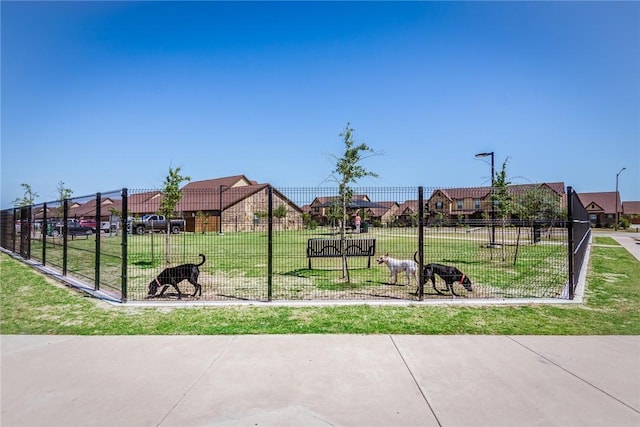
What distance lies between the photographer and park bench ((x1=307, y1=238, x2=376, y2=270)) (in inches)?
452

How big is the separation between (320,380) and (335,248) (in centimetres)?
763

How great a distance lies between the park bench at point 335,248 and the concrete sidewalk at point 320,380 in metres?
6.12

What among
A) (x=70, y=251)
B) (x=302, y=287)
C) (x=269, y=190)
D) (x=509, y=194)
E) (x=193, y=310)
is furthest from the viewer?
(x=509, y=194)

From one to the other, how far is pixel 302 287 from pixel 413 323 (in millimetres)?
3765

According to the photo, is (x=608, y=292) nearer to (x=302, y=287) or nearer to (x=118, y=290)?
(x=302, y=287)

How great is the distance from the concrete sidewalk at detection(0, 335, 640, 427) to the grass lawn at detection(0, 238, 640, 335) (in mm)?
374

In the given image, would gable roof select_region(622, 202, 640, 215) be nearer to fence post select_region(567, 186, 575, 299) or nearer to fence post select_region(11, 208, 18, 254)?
fence post select_region(567, 186, 575, 299)

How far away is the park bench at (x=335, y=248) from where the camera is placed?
11.5 m

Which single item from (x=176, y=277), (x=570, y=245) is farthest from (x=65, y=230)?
(x=570, y=245)

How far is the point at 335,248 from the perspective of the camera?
11.6 meters

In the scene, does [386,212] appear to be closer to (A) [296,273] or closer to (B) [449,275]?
(B) [449,275]

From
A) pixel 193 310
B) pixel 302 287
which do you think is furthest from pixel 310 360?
pixel 302 287

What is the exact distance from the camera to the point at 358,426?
3133 mm

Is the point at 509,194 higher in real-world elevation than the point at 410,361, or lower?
higher
